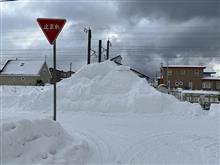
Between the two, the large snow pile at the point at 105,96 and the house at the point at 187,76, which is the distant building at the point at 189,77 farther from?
the large snow pile at the point at 105,96

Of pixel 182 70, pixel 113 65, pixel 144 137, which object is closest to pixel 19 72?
pixel 182 70

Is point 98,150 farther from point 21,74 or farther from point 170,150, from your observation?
point 21,74

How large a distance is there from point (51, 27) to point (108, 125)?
18.1 ft

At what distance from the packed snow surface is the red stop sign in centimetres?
216

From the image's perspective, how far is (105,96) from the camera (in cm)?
1941

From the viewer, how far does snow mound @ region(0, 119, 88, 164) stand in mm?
6969

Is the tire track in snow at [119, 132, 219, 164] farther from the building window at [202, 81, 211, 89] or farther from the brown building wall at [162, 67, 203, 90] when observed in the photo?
the building window at [202, 81, 211, 89]

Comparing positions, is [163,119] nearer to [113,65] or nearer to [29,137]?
[113,65]

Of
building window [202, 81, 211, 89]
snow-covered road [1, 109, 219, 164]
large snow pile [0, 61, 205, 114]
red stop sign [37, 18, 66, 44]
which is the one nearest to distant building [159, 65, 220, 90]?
building window [202, 81, 211, 89]

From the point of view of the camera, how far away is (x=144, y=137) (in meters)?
11.3

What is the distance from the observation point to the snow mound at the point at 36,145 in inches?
274

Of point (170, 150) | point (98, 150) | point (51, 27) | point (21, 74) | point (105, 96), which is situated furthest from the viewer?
point (21, 74)

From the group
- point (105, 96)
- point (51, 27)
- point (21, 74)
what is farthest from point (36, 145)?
point (21, 74)

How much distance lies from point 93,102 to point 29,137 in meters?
11.2
